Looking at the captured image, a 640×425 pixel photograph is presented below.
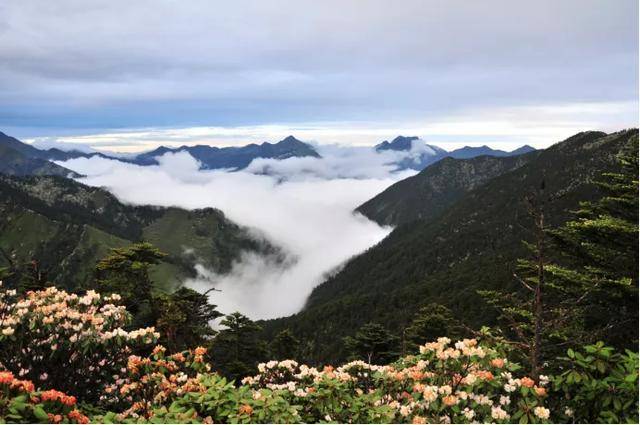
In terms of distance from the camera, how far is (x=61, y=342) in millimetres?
8633

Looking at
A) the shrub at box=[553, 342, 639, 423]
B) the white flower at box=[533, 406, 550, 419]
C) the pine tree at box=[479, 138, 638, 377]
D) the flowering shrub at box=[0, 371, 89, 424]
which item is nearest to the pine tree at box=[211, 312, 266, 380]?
the pine tree at box=[479, 138, 638, 377]

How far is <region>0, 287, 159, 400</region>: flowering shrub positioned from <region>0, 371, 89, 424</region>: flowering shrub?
1.77m

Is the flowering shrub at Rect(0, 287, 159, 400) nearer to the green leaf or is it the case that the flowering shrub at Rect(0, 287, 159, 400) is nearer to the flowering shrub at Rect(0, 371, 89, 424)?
the flowering shrub at Rect(0, 371, 89, 424)

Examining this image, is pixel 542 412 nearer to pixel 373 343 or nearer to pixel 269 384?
pixel 269 384

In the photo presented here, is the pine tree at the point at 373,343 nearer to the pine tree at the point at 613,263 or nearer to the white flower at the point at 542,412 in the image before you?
the pine tree at the point at 613,263

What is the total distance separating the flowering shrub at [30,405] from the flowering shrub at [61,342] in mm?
1772

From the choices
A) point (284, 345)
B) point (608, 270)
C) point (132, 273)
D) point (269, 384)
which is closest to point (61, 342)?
point (269, 384)

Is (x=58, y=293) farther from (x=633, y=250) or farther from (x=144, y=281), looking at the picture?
(x=633, y=250)

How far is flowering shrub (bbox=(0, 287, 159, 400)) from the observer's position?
8.55m

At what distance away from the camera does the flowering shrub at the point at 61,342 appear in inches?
337

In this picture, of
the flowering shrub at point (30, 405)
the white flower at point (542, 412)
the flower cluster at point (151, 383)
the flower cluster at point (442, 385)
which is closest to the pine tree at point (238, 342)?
the flower cluster at point (151, 383)

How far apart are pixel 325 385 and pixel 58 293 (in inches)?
268

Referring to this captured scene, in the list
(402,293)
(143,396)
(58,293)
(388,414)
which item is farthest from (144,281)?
(402,293)

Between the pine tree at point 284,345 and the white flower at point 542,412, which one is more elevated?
the white flower at point 542,412
